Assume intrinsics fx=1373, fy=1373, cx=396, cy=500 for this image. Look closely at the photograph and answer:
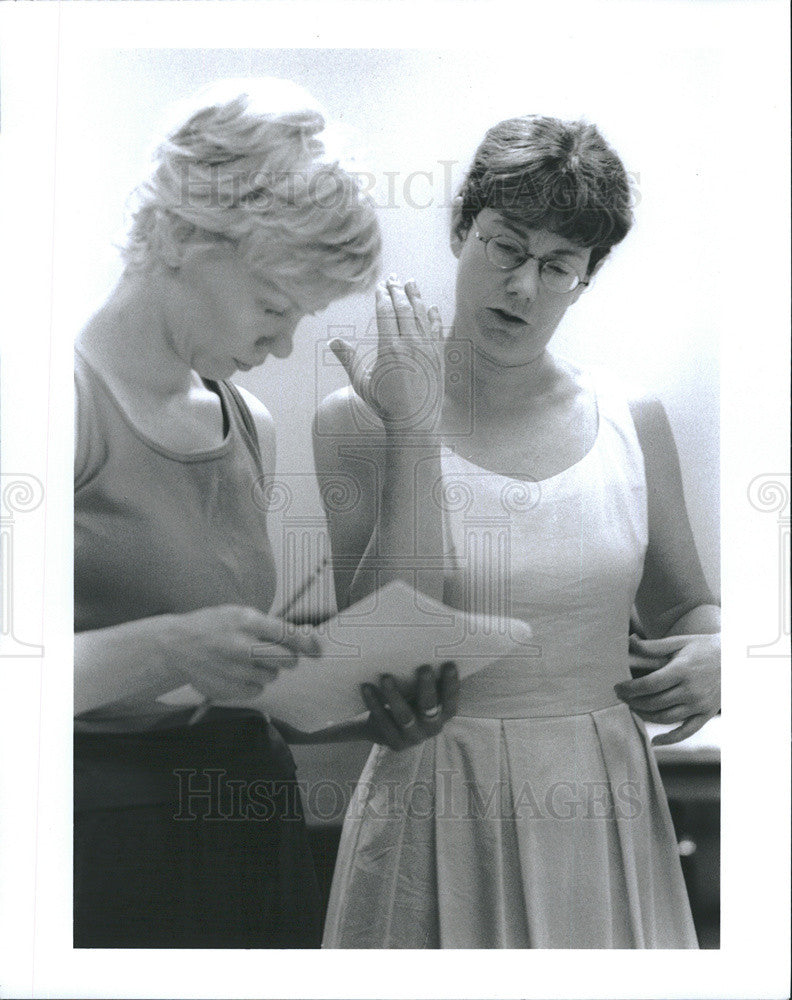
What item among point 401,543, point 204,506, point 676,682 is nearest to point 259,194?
point 204,506

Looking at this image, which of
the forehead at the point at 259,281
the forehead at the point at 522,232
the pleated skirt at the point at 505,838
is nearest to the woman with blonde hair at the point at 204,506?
the forehead at the point at 259,281

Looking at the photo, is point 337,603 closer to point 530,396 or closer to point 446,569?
point 446,569

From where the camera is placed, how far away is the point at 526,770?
9.91ft

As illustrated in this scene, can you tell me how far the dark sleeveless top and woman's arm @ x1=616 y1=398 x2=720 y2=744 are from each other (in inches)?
33.1

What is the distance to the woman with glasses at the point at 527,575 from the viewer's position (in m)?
3.01

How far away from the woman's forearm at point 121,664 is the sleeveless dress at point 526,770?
20.0 inches

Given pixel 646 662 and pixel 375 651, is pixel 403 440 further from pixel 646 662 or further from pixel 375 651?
pixel 646 662

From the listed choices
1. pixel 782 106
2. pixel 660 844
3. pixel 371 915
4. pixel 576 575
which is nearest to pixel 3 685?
pixel 371 915

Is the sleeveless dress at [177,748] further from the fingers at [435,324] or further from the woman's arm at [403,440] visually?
the fingers at [435,324]

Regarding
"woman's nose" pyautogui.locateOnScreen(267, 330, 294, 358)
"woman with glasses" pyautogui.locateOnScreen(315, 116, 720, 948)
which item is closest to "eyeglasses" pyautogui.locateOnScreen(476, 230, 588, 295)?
"woman with glasses" pyautogui.locateOnScreen(315, 116, 720, 948)

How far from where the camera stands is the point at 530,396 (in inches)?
120

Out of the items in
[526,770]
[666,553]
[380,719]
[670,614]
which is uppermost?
[666,553]

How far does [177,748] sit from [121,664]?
0.22m

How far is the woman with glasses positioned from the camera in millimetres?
3006
